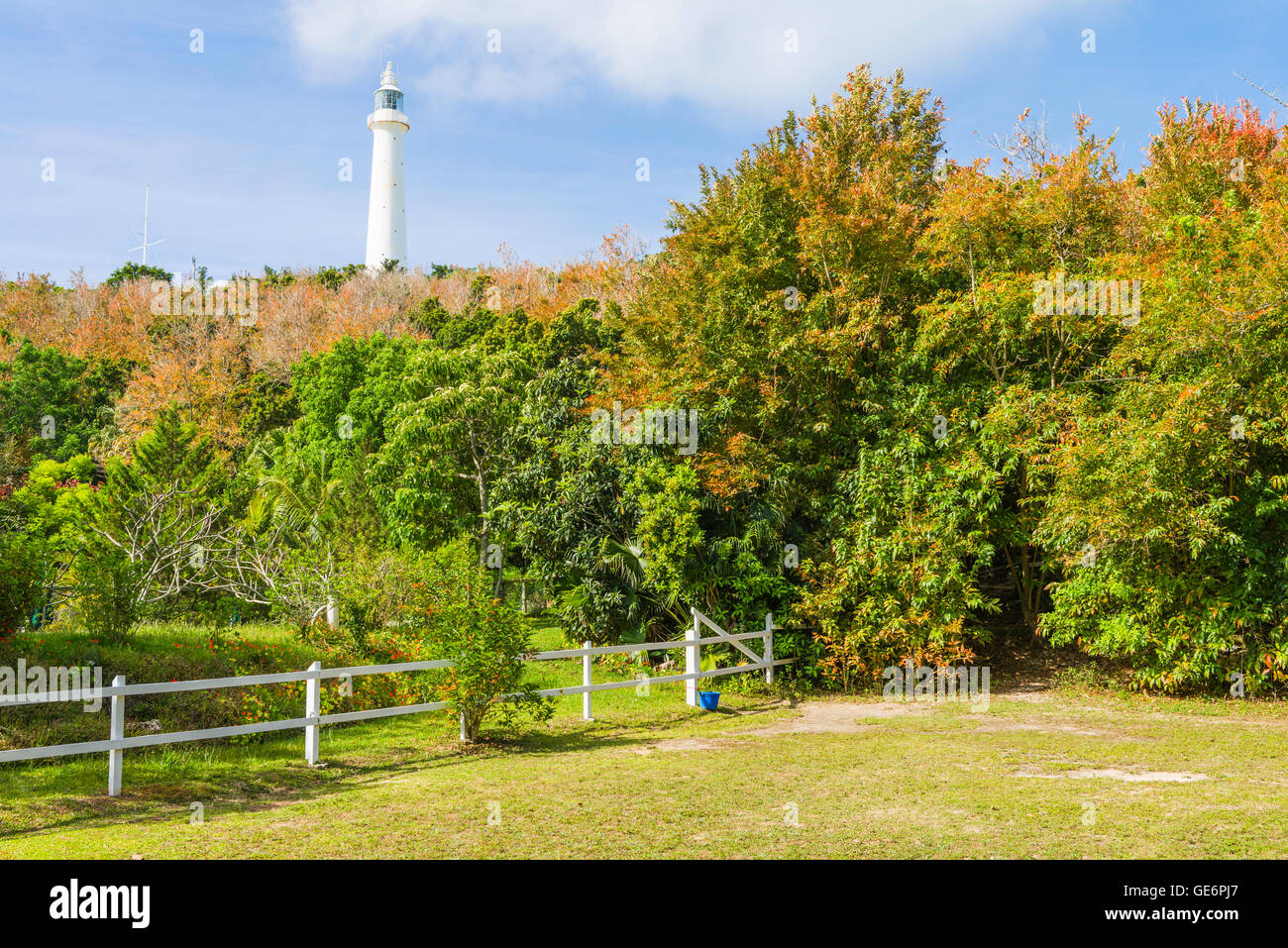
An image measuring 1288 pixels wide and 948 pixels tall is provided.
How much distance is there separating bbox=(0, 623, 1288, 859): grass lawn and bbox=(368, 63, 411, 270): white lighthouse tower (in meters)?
60.1

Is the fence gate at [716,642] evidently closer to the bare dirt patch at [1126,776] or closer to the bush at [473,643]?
the bush at [473,643]

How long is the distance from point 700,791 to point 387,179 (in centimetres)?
6729

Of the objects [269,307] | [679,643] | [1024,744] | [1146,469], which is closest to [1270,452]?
[1146,469]

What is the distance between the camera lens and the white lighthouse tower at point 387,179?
222 ft

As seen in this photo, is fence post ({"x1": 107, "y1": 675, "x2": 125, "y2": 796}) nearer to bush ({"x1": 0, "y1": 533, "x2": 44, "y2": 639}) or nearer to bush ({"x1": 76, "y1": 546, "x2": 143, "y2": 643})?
bush ({"x1": 0, "y1": 533, "x2": 44, "y2": 639})

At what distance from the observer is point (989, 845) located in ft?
21.8

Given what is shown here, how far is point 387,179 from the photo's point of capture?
68125 mm

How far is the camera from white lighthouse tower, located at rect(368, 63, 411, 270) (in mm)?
67688

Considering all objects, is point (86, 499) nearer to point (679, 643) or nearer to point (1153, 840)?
point (679, 643)
